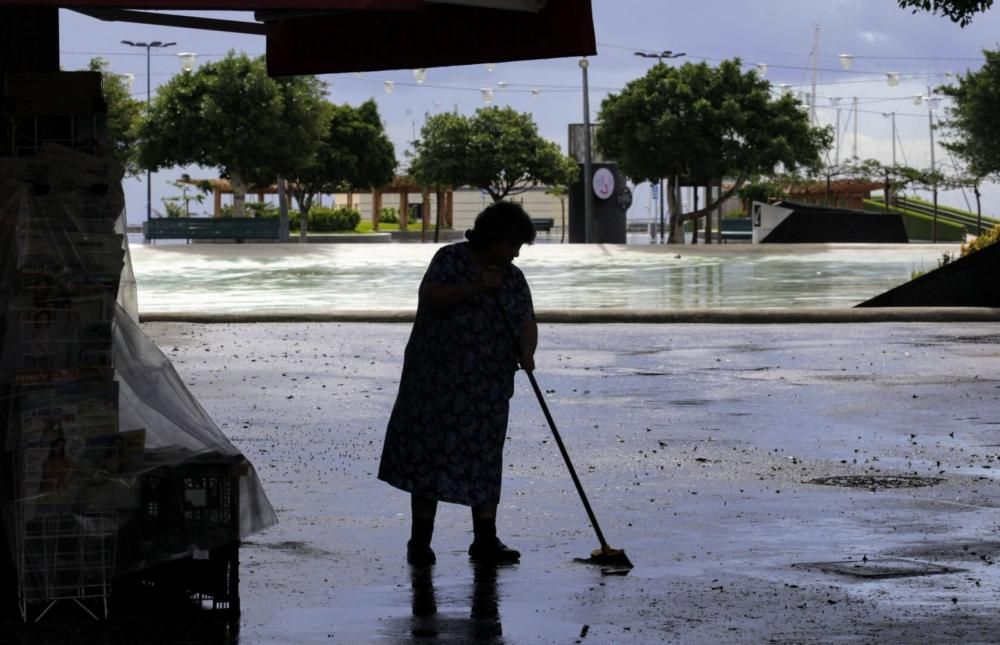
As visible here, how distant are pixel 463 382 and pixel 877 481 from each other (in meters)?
3.17

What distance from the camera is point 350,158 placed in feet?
242

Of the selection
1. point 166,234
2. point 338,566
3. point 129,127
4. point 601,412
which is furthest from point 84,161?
point 129,127

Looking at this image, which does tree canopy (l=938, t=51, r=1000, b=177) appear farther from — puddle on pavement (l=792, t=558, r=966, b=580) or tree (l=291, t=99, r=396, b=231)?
puddle on pavement (l=792, t=558, r=966, b=580)

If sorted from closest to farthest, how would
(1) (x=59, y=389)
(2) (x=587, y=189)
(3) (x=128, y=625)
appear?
(1) (x=59, y=389) < (3) (x=128, y=625) < (2) (x=587, y=189)

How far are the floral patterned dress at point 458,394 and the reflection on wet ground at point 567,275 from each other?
50.3 ft

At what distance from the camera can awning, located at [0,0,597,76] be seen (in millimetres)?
6840

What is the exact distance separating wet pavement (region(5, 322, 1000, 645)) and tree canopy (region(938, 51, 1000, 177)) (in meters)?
53.8

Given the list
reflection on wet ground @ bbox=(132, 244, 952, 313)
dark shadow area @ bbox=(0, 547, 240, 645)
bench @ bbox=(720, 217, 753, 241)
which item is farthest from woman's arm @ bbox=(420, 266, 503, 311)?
bench @ bbox=(720, 217, 753, 241)

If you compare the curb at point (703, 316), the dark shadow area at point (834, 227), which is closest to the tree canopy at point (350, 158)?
the dark shadow area at point (834, 227)

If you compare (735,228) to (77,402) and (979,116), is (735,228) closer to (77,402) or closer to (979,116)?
(979,116)

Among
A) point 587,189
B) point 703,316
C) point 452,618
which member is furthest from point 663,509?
point 587,189

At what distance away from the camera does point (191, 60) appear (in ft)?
199

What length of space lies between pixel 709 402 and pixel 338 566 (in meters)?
6.63

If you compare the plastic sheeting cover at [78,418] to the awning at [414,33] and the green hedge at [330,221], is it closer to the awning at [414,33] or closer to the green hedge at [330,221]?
the awning at [414,33]
